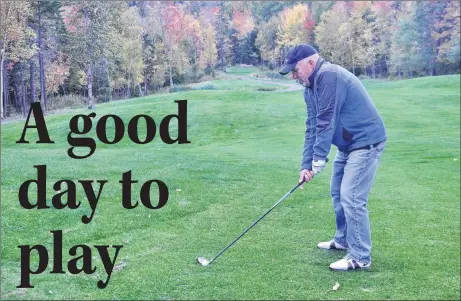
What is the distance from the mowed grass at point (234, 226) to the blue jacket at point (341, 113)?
1337mm

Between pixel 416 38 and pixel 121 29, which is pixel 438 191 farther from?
pixel 416 38

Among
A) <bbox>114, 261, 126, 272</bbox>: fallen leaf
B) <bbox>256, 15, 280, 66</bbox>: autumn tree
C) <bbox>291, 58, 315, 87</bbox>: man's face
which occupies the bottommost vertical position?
<bbox>114, 261, 126, 272</bbox>: fallen leaf

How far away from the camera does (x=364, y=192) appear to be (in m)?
4.91

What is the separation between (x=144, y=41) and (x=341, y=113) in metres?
9.03

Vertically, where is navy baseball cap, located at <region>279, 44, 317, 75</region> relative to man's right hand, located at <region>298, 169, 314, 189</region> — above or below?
above

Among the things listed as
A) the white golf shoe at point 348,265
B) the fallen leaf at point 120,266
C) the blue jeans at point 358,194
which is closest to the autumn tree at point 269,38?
the blue jeans at point 358,194

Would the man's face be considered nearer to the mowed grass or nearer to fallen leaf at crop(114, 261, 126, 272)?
the mowed grass

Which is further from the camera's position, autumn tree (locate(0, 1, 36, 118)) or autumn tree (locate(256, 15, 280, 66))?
autumn tree (locate(256, 15, 280, 66))

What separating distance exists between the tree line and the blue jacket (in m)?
5.23

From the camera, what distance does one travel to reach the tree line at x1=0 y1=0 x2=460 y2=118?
27.8 ft

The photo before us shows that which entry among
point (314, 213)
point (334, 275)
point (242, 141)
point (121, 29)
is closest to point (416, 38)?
point (242, 141)

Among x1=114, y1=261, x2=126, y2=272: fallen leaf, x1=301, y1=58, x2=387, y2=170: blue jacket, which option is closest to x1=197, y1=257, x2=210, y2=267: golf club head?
x1=114, y1=261, x2=126, y2=272: fallen leaf

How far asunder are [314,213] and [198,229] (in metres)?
1.96

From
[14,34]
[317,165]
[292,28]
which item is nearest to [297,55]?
[317,165]
